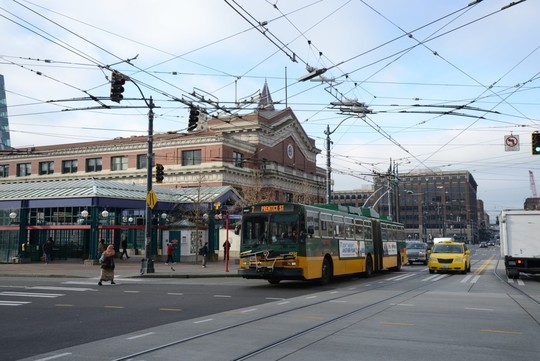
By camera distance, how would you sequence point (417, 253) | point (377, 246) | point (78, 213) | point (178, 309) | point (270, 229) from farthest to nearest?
point (78, 213)
point (417, 253)
point (377, 246)
point (270, 229)
point (178, 309)

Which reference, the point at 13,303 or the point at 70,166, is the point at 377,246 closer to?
the point at 13,303

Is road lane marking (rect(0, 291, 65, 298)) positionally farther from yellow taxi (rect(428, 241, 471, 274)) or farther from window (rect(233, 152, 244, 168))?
window (rect(233, 152, 244, 168))

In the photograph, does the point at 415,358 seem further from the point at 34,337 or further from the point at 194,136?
the point at 194,136

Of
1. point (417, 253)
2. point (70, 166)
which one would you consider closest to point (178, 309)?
point (417, 253)

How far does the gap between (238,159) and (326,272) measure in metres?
39.5

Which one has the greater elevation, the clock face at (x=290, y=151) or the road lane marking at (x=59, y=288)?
the clock face at (x=290, y=151)

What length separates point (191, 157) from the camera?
195 feet

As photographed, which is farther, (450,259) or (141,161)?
(141,161)

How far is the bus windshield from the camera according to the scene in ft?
61.9

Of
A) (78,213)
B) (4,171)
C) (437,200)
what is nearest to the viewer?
(78,213)

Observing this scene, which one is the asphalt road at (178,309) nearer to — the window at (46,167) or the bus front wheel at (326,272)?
the bus front wheel at (326,272)

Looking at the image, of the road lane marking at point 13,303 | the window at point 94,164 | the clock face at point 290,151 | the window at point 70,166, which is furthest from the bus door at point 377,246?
the window at point 70,166

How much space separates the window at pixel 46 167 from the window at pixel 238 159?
2454cm

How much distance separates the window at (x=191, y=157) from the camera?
193 ft
